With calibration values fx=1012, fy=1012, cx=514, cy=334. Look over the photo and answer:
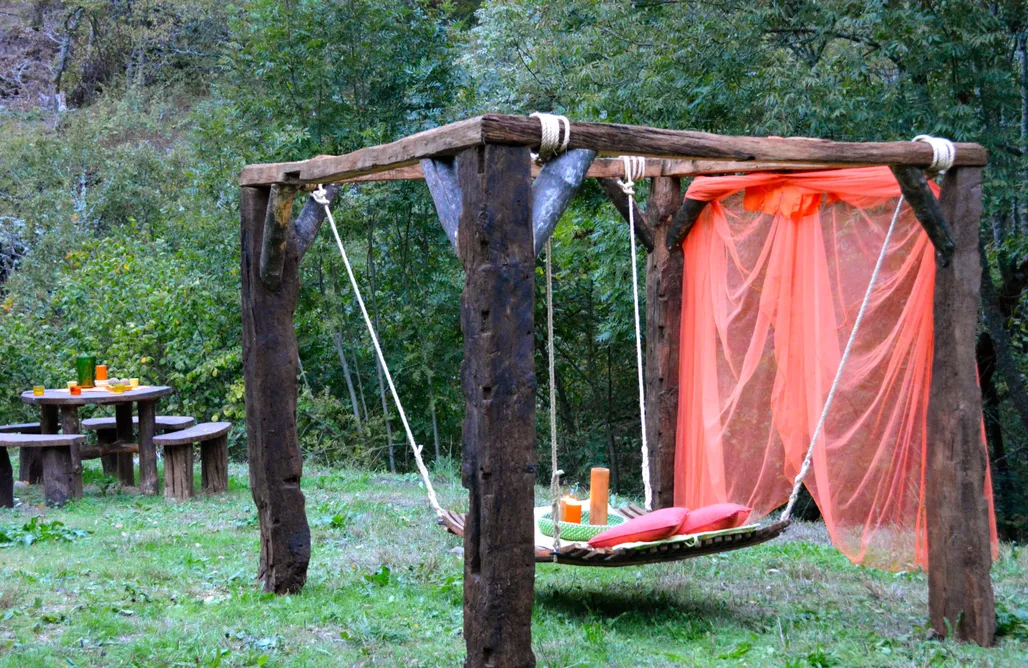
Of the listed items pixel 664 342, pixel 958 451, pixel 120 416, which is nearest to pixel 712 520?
pixel 958 451

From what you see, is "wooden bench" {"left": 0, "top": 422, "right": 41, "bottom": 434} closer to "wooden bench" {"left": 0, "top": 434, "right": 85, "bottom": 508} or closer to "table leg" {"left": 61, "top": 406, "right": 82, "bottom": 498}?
"table leg" {"left": 61, "top": 406, "right": 82, "bottom": 498}

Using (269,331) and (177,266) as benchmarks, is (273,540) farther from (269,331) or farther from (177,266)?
(177,266)

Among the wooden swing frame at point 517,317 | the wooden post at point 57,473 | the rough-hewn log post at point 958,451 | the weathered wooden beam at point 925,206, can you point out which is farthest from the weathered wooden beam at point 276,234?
the wooden post at point 57,473

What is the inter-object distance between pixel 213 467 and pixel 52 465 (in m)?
1.11

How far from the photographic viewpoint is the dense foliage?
757 centimetres

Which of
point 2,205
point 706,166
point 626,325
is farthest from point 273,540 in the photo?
point 2,205

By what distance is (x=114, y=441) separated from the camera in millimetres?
7910

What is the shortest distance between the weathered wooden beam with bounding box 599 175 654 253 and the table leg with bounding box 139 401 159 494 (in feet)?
12.8

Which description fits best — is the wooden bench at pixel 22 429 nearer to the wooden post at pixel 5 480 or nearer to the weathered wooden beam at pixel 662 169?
the wooden post at pixel 5 480

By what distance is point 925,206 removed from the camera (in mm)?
3893

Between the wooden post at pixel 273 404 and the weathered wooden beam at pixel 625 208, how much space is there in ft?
5.75

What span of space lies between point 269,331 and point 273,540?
918 mm

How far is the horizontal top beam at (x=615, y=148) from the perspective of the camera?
302 centimetres

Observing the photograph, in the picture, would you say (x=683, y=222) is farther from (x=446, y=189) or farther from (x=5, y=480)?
(x=5, y=480)
